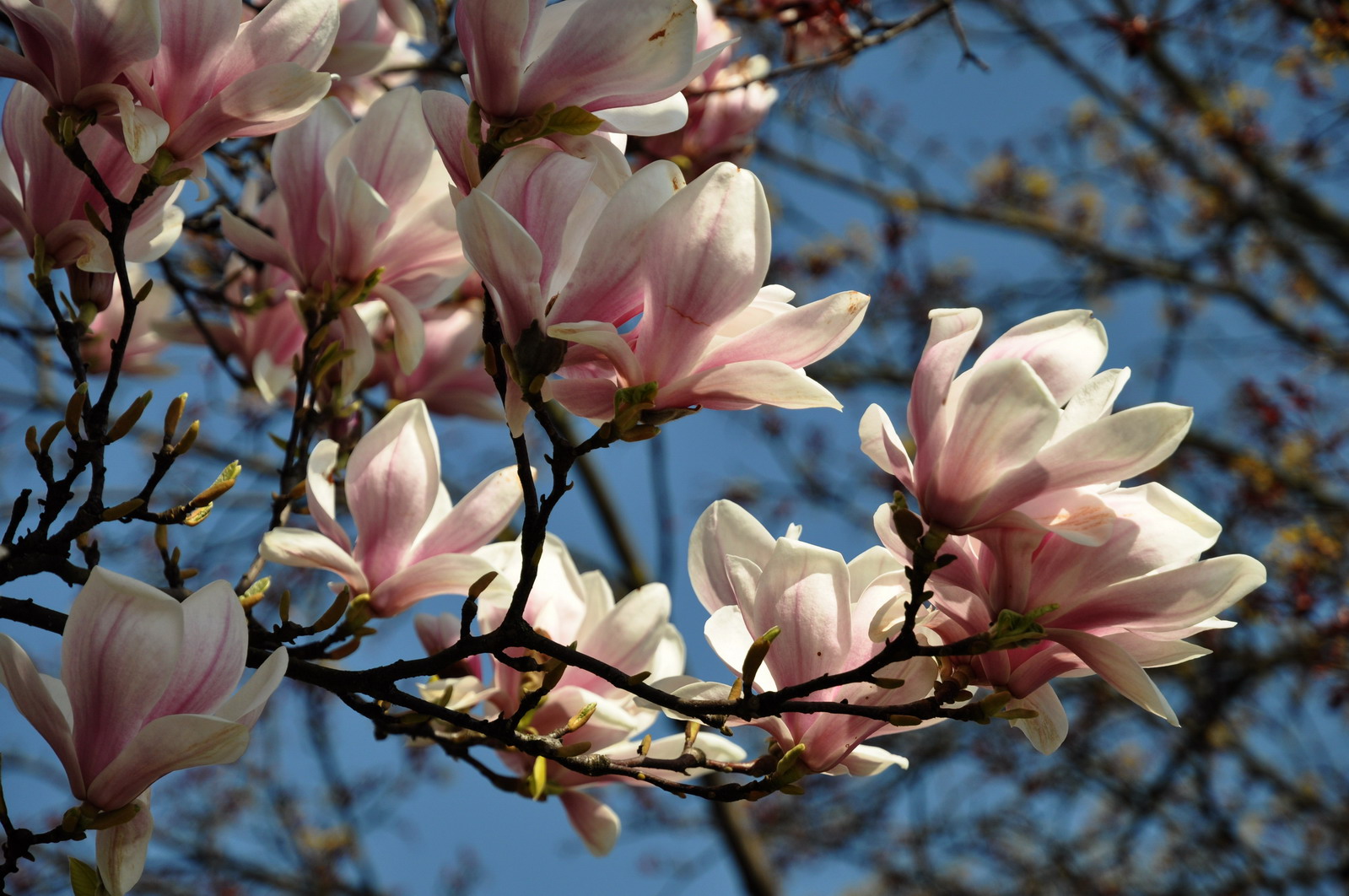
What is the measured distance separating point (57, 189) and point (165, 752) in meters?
0.57

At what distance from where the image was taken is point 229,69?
91 cm

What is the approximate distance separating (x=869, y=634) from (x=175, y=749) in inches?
21.1

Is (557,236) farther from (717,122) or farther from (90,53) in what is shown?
(717,122)

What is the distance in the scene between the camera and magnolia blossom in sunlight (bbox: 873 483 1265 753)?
76 centimetres

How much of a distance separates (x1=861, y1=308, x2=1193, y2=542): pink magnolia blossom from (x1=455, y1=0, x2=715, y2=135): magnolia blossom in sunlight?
0.29 m

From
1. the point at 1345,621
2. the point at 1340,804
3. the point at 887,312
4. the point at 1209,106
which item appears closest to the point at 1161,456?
the point at 1345,621

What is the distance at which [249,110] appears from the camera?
0.90 meters

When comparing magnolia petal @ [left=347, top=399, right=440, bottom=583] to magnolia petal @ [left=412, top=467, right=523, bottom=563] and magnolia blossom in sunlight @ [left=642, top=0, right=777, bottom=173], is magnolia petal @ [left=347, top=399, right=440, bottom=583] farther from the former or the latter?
magnolia blossom in sunlight @ [left=642, top=0, right=777, bottom=173]

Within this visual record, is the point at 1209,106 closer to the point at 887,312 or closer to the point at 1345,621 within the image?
the point at 887,312

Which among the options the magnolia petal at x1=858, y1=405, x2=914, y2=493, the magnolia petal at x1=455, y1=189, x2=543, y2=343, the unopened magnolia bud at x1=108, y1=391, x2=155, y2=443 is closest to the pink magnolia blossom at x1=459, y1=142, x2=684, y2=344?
the magnolia petal at x1=455, y1=189, x2=543, y2=343

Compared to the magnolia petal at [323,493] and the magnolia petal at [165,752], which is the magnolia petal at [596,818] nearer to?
the magnolia petal at [323,493]

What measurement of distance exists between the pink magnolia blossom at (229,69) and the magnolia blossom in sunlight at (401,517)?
1.03 feet

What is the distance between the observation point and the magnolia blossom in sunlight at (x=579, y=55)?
0.79 m

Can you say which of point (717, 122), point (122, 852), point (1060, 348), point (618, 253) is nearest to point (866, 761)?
point (1060, 348)
